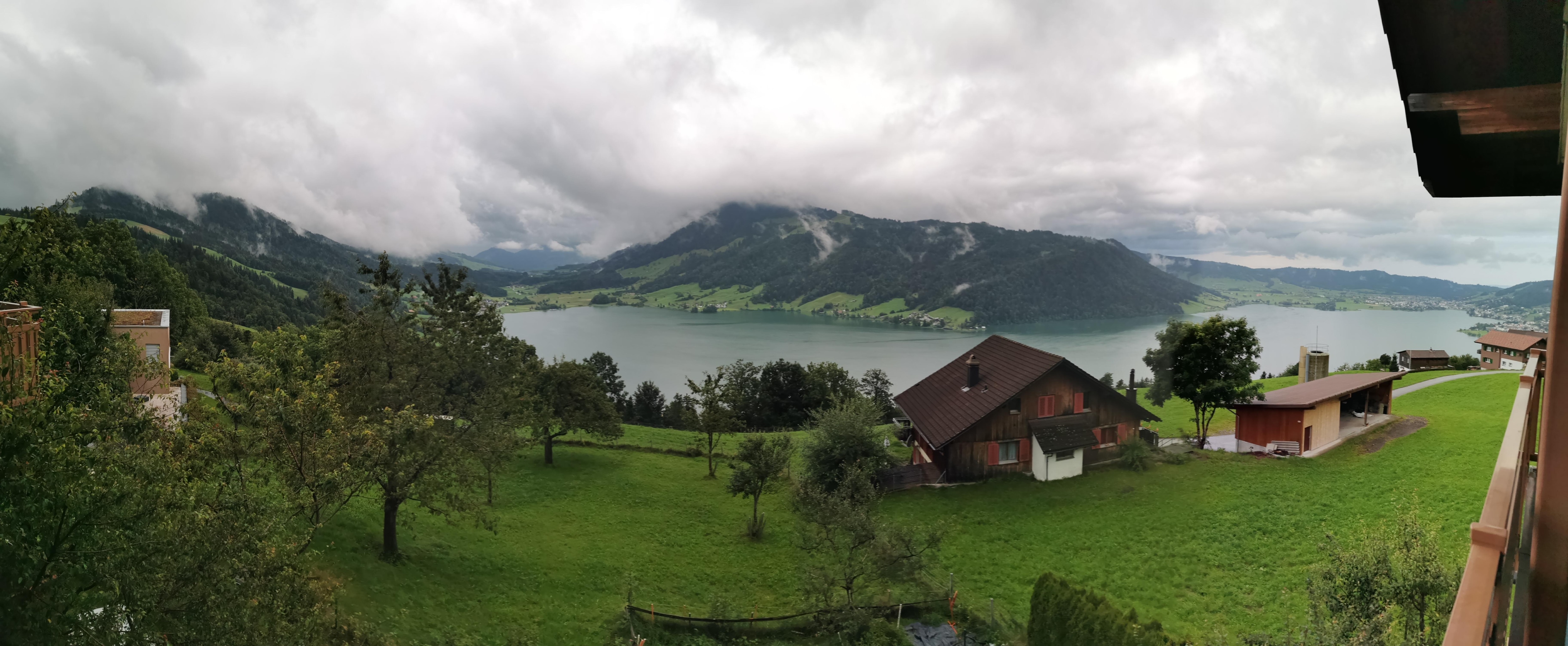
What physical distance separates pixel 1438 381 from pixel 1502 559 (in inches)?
1855

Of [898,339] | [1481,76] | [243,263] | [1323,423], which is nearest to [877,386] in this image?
[1323,423]

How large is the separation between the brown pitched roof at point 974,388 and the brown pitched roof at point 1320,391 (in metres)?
3.86

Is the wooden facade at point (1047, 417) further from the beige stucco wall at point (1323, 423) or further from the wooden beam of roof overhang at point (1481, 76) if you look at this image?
the wooden beam of roof overhang at point (1481, 76)

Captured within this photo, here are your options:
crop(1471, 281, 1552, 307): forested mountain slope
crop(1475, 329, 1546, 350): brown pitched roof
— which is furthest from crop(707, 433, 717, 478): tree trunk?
crop(1471, 281, 1552, 307): forested mountain slope

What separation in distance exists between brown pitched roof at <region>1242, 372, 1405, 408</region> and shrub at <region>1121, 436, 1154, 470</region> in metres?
4.27

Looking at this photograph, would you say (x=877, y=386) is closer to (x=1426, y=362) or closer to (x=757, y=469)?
(x=757, y=469)

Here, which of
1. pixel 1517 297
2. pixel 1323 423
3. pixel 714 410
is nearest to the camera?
pixel 1323 423

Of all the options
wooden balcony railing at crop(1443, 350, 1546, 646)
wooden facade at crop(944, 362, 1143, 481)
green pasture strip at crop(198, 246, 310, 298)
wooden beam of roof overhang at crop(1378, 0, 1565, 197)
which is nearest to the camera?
wooden balcony railing at crop(1443, 350, 1546, 646)

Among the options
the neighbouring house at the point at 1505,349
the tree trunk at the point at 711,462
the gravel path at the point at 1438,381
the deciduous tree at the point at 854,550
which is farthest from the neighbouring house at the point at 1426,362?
the deciduous tree at the point at 854,550

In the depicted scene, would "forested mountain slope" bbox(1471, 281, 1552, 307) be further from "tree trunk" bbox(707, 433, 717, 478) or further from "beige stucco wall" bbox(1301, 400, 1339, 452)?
"tree trunk" bbox(707, 433, 717, 478)

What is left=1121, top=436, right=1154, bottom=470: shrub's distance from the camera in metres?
22.0

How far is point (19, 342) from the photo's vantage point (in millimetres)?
8180

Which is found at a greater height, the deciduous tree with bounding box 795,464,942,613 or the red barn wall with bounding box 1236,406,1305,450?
the red barn wall with bounding box 1236,406,1305,450

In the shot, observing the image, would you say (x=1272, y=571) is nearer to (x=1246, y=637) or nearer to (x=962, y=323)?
(x=1246, y=637)
